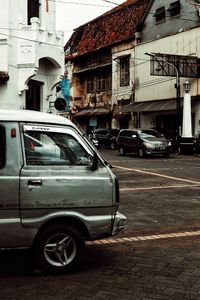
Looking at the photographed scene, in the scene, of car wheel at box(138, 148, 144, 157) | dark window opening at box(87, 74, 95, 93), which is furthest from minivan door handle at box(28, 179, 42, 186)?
dark window opening at box(87, 74, 95, 93)

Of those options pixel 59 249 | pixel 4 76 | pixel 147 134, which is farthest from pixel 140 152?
pixel 59 249

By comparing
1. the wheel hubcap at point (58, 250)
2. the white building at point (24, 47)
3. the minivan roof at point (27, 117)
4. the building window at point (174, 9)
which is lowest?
the wheel hubcap at point (58, 250)

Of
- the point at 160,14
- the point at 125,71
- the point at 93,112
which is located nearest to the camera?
the point at 160,14

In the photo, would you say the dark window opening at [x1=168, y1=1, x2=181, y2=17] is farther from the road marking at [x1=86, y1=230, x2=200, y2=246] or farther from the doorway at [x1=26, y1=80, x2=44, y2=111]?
the road marking at [x1=86, y1=230, x2=200, y2=246]

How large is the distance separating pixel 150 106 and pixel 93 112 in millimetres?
8925

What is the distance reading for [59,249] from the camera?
5.95 metres

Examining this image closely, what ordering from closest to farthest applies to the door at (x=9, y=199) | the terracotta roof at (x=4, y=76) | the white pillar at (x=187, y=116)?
the door at (x=9, y=199) → the terracotta roof at (x=4, y=76) → the white pillar at (x=187, y=116)

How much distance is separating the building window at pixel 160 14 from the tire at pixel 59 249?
34.2 m

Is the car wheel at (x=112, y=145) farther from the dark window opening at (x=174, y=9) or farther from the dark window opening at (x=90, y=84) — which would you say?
the dark window opening at (x=90, y=84)

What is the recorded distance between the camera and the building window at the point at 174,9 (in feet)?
119

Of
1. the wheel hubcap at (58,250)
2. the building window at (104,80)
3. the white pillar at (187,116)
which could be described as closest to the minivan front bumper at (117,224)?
the wheel hubcap at (58,250)

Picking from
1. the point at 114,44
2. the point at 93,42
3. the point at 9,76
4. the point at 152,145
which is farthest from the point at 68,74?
the point at 9,76

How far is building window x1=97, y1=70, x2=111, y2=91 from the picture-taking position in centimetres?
4483

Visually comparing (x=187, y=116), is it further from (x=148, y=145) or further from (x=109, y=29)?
(x=109, y=29)
